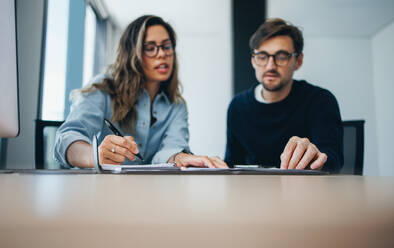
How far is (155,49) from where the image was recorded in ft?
4.10

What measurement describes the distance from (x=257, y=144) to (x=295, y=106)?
23cm

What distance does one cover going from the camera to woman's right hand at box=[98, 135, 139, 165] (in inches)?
23.6

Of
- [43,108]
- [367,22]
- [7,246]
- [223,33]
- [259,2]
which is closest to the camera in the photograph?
[7,246]

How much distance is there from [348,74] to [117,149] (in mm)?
1166

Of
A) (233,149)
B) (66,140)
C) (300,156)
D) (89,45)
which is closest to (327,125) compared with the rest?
(233,149)

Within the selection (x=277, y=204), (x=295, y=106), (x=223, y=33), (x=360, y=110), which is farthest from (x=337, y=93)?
(x=277, y=204)

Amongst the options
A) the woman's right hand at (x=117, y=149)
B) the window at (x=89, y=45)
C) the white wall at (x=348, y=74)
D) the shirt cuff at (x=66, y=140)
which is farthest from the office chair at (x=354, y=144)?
the window at (x=89, y=45)

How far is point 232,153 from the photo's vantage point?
1.16 meters

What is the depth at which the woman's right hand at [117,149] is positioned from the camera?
0.60 m

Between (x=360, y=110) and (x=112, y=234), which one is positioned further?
(x=360, y=110)

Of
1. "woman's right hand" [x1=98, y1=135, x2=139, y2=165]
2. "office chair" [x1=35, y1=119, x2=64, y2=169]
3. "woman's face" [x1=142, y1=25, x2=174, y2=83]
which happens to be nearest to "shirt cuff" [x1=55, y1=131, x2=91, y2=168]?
"woman's right hand" [x1=98, y1=135, x2=139, y2=165]

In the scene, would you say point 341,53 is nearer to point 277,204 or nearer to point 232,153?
point 232,153

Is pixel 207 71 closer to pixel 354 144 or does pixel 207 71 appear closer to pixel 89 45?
pixel 89 45

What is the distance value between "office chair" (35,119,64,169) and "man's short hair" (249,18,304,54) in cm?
100
